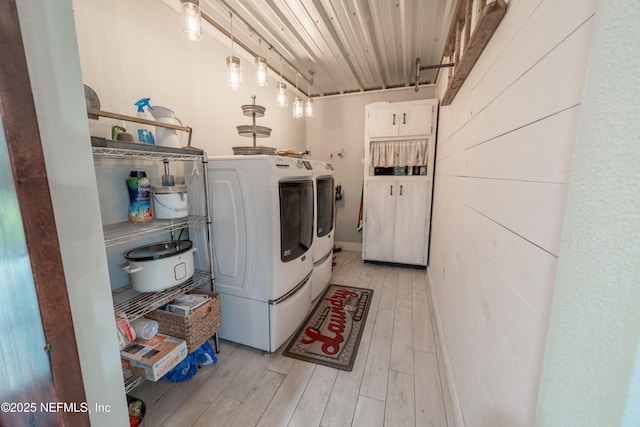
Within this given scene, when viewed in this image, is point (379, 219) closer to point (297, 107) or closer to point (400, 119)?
point (400, 119)

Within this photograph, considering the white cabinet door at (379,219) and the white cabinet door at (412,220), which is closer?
the white cabinet door at (412,220)

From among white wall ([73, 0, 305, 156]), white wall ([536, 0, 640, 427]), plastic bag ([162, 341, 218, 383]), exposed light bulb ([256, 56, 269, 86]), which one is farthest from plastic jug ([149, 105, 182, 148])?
white wall ([536, 0, 640, 427])

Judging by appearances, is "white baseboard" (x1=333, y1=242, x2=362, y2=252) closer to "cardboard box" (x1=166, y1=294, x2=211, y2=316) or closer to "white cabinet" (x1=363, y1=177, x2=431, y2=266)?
"white cabinet" (x1=363, y1=177, x2=431, y2=266)

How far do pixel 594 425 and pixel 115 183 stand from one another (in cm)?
197

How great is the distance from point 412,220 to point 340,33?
2.21 metres


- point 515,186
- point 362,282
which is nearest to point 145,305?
point 515,186

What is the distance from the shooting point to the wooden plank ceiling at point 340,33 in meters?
1.82

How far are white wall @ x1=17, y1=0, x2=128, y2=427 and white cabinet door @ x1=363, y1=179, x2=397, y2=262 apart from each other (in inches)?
116

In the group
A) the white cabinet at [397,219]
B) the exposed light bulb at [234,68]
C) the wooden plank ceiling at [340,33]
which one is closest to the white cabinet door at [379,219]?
the white cabinet at [397,219]

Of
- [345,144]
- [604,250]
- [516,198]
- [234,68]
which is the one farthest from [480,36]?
[345,144]

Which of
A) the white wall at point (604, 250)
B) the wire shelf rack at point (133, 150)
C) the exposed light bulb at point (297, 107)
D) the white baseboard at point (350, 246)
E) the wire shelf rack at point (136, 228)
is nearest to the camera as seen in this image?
the white wall at point (604, 250)

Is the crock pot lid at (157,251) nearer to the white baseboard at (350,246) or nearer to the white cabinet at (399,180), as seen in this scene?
the white cabinet at (399,180)

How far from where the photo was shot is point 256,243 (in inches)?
64.9

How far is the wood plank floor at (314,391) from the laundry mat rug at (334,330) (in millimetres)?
59
